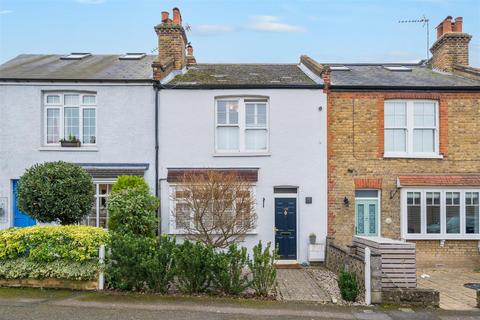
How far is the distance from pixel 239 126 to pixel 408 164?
19.4ft

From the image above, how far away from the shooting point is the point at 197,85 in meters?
15.9

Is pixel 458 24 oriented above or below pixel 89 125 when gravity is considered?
above

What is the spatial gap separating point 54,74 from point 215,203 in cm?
759

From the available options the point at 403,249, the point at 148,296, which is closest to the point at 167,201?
the point at 148,296

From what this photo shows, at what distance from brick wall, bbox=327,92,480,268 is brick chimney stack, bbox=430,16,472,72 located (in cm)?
305

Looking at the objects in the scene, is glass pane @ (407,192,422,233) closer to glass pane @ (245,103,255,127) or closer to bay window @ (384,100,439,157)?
bay window @ (384,100,439,157)

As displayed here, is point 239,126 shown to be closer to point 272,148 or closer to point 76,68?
point 272,148

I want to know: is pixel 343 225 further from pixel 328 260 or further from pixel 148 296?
pixel 148 296

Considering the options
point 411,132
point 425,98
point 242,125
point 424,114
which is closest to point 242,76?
point 242,125

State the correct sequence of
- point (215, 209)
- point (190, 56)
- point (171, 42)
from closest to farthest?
1. point (215, 209)
2. point (171, 42)
3. point (190, 56)

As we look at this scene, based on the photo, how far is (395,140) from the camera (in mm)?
16234

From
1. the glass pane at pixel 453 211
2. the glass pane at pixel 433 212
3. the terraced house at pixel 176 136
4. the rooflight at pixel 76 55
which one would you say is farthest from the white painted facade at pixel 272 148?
the rooflight at pixel 76 55

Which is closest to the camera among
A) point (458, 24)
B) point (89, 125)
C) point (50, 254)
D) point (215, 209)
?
point (50, 254)

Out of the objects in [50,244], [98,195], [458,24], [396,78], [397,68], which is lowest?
[50,244]
